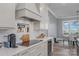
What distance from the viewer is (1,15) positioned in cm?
169

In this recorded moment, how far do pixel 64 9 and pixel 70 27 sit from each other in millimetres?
353

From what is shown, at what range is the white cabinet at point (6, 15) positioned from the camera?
1703 millimetres

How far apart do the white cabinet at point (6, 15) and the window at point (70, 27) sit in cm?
101

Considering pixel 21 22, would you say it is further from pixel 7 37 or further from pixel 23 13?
pixel 7 37

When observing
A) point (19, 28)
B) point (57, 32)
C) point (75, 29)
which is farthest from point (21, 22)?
point (75, 29)

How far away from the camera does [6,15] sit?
179 cm

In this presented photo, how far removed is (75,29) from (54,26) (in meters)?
0.40

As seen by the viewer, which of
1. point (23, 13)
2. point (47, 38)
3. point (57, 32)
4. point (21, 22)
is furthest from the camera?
point (47, 38)

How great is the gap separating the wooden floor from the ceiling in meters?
0.55

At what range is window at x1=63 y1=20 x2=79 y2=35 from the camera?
2297mm

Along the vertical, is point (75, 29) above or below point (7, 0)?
below

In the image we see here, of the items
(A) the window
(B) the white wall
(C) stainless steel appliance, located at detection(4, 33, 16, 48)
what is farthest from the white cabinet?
(A) the window

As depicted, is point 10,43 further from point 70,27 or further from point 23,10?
point 70,27

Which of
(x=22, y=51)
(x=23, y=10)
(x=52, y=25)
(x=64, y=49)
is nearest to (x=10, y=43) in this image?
(x=22, y=51)
